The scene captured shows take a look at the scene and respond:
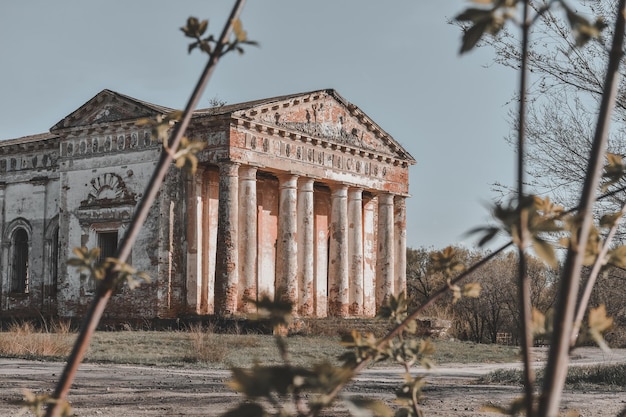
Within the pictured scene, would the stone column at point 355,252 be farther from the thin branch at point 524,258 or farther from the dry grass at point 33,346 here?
the thin branch at point 524,258

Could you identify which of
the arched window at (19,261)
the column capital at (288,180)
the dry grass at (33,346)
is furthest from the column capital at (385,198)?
the dry grass at (33,346)

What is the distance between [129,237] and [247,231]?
22.9 metres

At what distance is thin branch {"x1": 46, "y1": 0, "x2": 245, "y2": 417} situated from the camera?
3.94 ft

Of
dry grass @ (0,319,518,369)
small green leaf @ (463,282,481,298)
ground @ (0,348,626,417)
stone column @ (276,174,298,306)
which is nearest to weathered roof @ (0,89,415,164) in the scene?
stone column @ (276,174,298,306)

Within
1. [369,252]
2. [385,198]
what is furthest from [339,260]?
[385,198]

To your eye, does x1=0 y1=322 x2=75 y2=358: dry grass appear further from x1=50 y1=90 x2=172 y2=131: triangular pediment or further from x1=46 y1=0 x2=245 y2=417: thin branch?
x1=46 y1=0 x2=245 y2=417: thin branch

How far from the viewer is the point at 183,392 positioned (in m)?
9.66

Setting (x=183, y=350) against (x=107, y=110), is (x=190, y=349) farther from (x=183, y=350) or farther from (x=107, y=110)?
(x=107, y=110)

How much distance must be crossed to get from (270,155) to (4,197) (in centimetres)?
964

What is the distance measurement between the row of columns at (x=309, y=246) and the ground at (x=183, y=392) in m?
8.99

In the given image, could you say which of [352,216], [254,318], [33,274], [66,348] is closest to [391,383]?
[66,348]

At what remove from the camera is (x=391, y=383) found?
11742 millimetres

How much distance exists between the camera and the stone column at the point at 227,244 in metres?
23.1

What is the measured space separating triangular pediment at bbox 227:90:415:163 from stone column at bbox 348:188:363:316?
6.28ft
